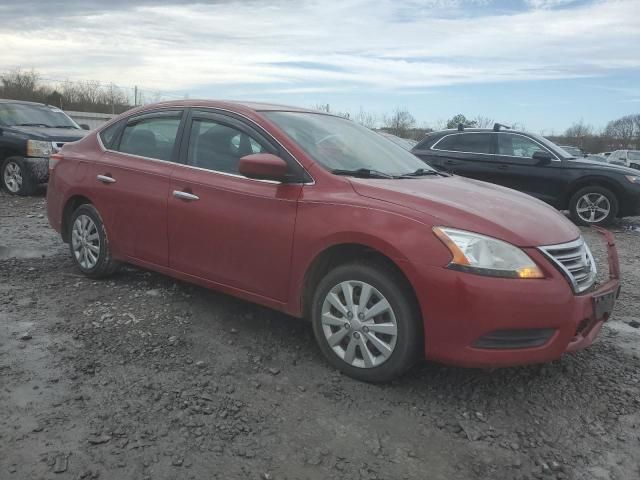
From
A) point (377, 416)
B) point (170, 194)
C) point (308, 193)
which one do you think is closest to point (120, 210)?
point (170, 194)

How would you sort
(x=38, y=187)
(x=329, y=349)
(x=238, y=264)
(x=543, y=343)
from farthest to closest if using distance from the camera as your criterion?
1. (x=38, y=187)
2. (x=238, y=264)
3. (x=329, y=349)
4. (x=543, y=343)

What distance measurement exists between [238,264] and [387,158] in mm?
1357

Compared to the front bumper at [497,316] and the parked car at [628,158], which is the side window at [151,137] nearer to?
the front bumper at [497,316]

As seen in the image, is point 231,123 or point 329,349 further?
point 231,123

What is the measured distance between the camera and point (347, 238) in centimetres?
327

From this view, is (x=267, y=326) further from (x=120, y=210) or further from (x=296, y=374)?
(x=120, y=210)

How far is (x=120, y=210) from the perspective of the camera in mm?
4621

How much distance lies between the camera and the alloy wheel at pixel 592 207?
943 cm

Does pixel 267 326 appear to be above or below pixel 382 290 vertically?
below

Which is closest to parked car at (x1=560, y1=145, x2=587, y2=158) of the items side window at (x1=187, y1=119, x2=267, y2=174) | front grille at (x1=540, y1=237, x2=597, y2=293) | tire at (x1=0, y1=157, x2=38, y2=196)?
front grille at (x1=540, y1=237, x2=597, y2=293)

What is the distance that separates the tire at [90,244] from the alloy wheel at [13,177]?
19.0 feet

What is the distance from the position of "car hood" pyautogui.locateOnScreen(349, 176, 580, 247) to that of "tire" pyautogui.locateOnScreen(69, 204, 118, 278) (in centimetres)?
249

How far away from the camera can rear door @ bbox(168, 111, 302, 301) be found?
3611mm

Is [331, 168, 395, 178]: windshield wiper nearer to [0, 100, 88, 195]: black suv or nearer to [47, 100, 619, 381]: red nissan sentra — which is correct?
[47, 100, 619, 381]: red nissan sentra
